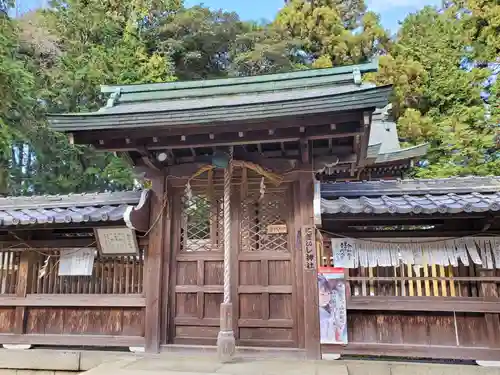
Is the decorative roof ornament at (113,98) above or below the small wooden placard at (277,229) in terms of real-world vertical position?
above

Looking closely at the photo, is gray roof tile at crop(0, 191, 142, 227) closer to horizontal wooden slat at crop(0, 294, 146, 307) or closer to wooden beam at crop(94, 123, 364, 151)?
wooden beam at crop(94, 123, 364, 151)

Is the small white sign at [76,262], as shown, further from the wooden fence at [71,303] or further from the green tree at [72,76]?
the green tree at [72,76]

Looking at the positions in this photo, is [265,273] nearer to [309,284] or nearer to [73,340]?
[309,284]

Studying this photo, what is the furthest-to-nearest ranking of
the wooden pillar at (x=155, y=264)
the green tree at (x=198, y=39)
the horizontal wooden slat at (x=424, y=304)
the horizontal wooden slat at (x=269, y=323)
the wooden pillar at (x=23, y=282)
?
the green tree at (x=198, y=39) → the wooden pillar at (x=23, y=282) → the wooden pillar at (x=155, y=264) → the horizontal wooden slat at (x=269, y=323) → the horizontal wooden slat at (x=424, y=304)

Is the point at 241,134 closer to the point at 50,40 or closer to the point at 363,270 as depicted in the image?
the point at 363,270

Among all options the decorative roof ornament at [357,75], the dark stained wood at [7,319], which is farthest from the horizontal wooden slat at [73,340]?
the decorative roof ornament at [357,75]

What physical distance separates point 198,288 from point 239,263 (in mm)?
778

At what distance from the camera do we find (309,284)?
5.97 m

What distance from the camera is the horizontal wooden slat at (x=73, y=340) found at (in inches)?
253

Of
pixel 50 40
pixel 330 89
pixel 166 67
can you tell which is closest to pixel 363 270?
pixel 330 89

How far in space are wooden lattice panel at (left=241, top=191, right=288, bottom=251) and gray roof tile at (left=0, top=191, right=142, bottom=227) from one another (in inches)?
76.2

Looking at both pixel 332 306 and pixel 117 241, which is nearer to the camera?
pixel 332 306

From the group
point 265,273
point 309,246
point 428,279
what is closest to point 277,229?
point 309,246

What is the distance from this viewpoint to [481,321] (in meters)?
5.69
